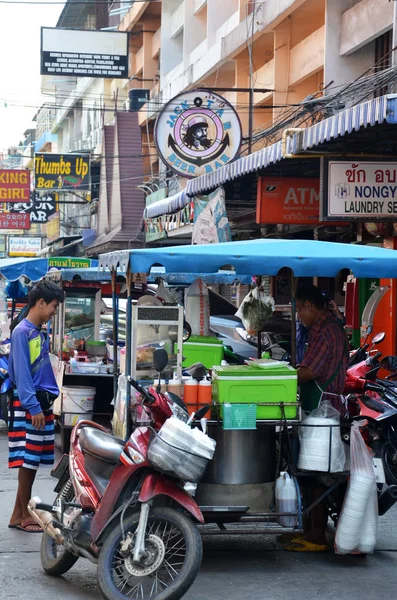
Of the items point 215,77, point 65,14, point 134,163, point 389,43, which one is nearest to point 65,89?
point 65,14

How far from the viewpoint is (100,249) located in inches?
1431

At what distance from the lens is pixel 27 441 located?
6.94 m

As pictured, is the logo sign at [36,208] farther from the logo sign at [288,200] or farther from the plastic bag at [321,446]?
the plastic bag at [321,446]

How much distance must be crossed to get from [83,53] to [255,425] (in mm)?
26312

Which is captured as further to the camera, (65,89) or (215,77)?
(65,89)

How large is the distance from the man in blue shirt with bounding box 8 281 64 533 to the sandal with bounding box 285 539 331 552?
73.7 inches

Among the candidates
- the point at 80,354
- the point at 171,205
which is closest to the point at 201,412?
the point at 80,354

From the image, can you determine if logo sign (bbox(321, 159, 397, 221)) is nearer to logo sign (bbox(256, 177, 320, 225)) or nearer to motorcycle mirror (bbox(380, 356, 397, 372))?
motorcycle mirror (bbox(380, 356, 397, 372))

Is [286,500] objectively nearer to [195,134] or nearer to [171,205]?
[195,134]

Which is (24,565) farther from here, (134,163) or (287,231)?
(134,163)

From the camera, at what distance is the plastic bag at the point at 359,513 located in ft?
20.0

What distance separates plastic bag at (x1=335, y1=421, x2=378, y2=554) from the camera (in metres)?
6.09

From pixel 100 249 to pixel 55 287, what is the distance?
96.9 feet

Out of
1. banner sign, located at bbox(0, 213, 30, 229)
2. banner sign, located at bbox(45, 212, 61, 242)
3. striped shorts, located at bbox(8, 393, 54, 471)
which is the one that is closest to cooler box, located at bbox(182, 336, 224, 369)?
striped shorts, located at bbox(8, 393, 54, 471)
